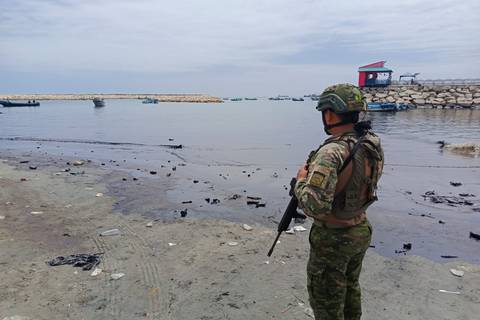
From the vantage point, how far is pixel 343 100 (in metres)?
2.85

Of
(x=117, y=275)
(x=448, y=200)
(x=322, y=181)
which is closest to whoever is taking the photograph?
(x=322, y=181)

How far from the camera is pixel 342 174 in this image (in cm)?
281

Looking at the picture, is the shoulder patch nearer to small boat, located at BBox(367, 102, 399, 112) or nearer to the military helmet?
the military helmet

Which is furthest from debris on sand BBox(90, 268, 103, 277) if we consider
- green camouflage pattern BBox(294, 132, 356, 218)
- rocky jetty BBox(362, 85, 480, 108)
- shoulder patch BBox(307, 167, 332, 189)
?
rocky jetty BBox(362, 85, 480, 108)

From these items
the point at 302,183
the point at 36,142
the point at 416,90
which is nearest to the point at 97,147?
the point at 36,142

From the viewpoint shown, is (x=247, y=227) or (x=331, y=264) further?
(x=247, y=227)

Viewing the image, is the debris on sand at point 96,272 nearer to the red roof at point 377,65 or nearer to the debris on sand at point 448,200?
the debris on sand at point 448,200

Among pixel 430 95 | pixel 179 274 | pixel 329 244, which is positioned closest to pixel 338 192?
pixel 329 244

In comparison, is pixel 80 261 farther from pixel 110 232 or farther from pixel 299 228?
pixel 299 228

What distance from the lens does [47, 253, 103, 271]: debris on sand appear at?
18.3 ft

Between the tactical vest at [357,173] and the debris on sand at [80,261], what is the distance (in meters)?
4.22

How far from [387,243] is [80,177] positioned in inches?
388

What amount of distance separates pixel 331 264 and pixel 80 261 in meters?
4.31

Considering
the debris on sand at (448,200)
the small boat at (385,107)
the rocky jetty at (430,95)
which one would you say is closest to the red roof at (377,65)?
the rocky jetty at (430,95)
